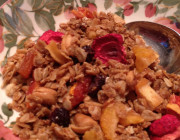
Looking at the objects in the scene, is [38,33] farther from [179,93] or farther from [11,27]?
[179,93]

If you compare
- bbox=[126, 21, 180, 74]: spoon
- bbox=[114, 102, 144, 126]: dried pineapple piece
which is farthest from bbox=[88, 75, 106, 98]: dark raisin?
bbox=[126, 21, 180, 74]: spoon

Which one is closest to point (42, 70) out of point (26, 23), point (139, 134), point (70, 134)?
point (70, 134)

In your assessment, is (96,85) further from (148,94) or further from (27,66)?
(27,66)

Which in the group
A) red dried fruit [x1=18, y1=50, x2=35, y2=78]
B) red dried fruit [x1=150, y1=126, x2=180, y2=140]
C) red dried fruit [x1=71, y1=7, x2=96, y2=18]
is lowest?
red dried fruit [x1=150, y1=126, x2=180, y2=140]

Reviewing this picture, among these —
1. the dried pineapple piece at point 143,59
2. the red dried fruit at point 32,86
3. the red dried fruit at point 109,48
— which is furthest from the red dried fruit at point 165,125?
the red dried fruit at point 32,86

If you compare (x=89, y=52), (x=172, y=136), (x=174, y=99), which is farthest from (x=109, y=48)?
(x=172, y=136)

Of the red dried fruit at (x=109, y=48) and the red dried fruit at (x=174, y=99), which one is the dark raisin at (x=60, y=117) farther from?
the red dried fruit at (x=174, y=99)

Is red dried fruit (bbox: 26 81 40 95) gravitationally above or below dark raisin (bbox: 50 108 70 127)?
above

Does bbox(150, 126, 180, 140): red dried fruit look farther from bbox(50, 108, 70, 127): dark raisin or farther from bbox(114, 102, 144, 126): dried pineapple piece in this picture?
bbox(50, 108, 70, 127): dark raisin
